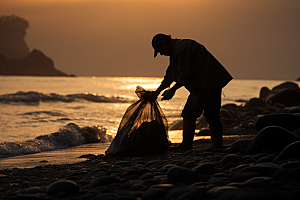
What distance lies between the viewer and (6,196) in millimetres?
2324

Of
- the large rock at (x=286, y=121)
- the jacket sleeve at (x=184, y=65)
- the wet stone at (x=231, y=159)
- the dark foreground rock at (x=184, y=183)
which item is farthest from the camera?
the large rock at (x=286, y=121)

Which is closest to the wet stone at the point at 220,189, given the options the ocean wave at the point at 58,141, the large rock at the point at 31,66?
the ocean wave at the point at 58,141

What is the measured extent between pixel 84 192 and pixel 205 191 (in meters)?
0.90

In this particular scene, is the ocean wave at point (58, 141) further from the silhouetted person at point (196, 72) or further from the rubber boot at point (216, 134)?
the rubber boot at point (216, 134)

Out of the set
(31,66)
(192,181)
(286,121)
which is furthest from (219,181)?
(31,66)

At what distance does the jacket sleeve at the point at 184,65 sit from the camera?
3.65 meters

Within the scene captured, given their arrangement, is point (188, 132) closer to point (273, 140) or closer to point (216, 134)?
point (216, 134)

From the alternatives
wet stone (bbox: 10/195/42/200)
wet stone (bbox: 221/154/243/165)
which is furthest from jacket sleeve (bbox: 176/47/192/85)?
wet stone (bbox: 10/195/42/200)

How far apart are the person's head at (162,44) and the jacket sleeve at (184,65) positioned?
0.24m

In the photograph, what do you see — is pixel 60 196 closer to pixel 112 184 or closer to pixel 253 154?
pixel 112 184

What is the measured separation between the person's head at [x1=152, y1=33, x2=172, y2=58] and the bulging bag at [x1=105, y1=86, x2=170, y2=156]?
59 centimetres

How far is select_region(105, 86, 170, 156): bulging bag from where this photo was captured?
4.07 metres

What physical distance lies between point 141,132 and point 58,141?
276 cm

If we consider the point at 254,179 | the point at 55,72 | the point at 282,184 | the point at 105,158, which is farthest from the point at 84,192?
the point at 55,72
